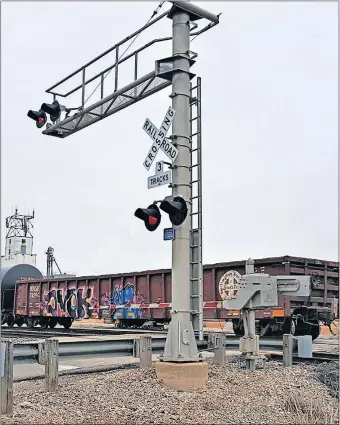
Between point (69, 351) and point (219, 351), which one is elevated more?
point (69, 351)

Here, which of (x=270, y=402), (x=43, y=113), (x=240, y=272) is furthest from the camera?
(x=240, y=272)

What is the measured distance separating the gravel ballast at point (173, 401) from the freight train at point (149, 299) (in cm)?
190

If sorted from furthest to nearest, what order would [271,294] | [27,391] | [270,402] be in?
[271,294] < [27,391] < [270,402]

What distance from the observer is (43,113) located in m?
11.2

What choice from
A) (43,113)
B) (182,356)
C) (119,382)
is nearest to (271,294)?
(182,356)

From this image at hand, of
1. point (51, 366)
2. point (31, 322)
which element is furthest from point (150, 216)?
point (31, 322)

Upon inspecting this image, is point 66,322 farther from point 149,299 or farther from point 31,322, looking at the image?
point 149,299

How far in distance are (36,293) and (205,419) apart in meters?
25.1

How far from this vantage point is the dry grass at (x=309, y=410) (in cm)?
539

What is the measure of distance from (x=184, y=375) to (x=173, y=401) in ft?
2.38

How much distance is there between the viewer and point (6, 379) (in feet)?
18.8

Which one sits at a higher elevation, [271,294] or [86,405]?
[271,294]

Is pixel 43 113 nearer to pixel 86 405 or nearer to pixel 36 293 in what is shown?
pixel 86 405

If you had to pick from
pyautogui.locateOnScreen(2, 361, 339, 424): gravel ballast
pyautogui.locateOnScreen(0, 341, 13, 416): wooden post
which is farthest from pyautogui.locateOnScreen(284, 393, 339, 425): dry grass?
pyautogui.locateOnScreen(0, 341, 13, 416): wooden post
